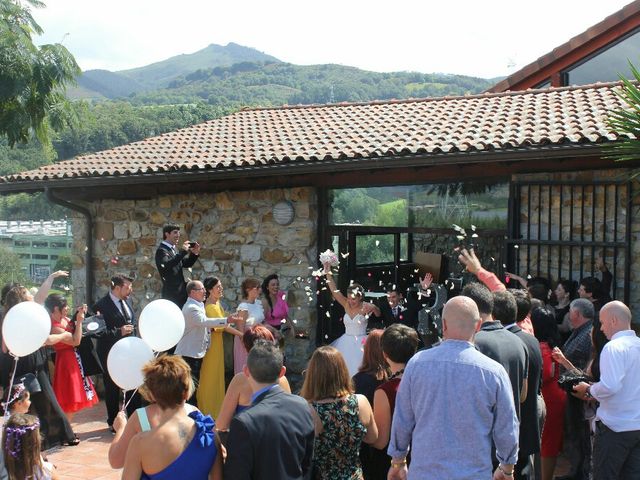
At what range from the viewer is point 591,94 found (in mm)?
10625

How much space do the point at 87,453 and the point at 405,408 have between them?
14.4ft

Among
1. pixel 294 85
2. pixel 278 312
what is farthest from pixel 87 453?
pixel 294 85

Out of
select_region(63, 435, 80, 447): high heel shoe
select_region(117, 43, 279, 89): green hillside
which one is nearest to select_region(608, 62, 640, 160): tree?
select_region(63, 435, 80, 447): high heel shoe

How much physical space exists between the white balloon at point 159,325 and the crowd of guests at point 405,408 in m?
0.66

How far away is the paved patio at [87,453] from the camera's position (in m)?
6.77

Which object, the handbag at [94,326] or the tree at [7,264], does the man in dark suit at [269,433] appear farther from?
the tree at [7,264]

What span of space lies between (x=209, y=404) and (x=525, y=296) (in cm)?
385

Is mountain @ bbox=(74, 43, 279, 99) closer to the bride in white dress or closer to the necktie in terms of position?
the necktie

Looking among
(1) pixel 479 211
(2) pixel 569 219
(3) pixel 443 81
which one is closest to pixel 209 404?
(1) pixel 479 211

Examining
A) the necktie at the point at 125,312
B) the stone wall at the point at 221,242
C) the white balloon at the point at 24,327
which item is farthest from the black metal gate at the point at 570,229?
the white balloon at the point at 24,327

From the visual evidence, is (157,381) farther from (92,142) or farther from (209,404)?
(92,142)

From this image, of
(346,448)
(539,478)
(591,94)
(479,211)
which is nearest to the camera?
(346,448)

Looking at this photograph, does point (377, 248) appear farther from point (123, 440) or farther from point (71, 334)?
point (123, 440)

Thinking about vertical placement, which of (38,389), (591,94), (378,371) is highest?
(591,94)
